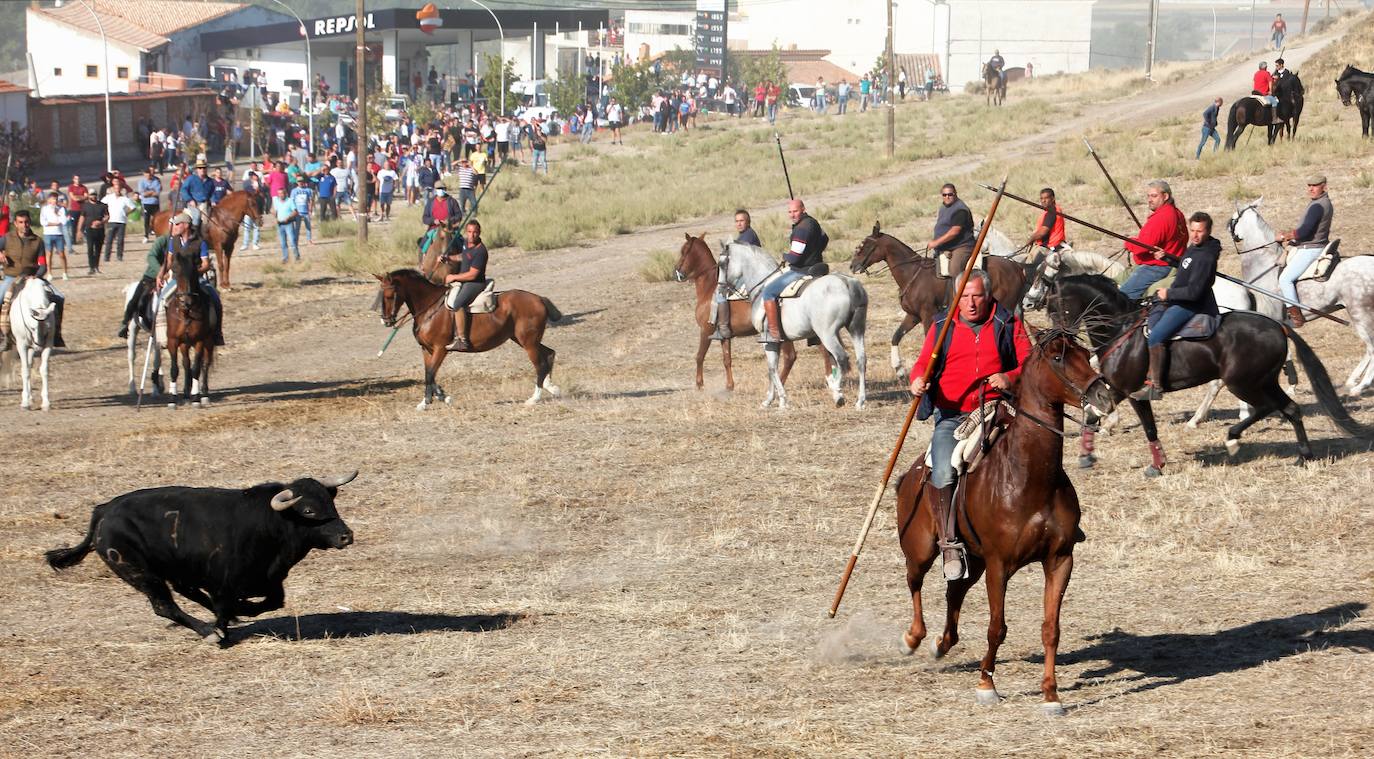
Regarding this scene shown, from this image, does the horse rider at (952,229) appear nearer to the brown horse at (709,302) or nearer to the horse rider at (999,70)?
the brown horse at (709,302)

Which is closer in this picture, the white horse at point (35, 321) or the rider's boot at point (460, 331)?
A: the rider's boot at point (460, 331)

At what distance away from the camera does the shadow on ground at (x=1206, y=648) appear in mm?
9289

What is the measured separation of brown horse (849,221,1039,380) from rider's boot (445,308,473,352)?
5.18 metres

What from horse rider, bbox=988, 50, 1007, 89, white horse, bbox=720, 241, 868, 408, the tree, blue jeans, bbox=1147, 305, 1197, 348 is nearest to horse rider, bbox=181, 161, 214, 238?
white horse, bbox=720, 241, 868, 408

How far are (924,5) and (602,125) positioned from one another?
60508mm

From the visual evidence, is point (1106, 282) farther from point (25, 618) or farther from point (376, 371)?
point (376, 371)

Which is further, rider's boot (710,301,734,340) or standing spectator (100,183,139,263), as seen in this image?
standing spectator (100,183,139,263)

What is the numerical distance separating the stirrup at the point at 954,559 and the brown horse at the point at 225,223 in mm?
24543

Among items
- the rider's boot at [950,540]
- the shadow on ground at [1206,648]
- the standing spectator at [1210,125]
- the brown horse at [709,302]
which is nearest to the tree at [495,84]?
the standing spectator at [1210,125]

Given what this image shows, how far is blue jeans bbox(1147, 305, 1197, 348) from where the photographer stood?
14375 mm

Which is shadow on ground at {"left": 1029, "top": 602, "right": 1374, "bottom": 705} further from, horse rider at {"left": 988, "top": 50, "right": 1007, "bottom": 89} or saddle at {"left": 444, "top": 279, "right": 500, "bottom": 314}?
horse rider at {"left": 988, "top": 50, "right": 1007, "bottom": 89}

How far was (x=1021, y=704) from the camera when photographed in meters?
8.70

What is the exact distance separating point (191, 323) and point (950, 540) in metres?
13.8

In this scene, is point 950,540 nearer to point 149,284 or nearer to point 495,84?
point 149,284
